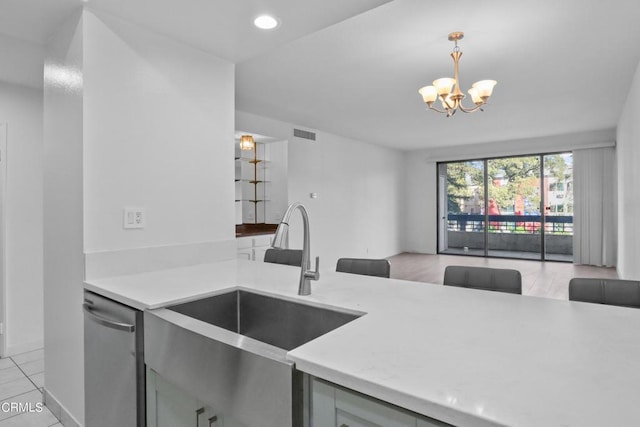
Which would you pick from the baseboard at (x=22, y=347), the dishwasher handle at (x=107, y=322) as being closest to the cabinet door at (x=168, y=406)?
the dishwasher handle at (x=107, y=322)

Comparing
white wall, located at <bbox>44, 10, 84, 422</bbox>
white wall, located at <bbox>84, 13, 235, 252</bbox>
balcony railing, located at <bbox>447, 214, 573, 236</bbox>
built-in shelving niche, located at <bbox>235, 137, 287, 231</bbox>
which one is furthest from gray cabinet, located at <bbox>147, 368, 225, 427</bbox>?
balcony railing, located at <bbox>447, 214, 573, 236</bbox>

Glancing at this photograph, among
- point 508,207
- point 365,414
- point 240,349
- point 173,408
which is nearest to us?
point 365,414

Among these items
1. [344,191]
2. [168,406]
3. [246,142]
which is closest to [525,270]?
[344,191]

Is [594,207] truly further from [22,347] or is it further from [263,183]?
[22,347]

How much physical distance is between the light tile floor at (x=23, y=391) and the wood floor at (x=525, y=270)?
4.59 m

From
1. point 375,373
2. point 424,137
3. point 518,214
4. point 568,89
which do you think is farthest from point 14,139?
point 518,214

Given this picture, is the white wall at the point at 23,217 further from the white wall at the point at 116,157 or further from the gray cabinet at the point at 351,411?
the gray cabinet at the point at 351,411

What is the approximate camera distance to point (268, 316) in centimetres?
158

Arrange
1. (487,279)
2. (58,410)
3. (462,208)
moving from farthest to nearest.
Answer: (462,208) < (58,410) < (487,279)

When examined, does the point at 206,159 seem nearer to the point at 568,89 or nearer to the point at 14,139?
the point at 14,139

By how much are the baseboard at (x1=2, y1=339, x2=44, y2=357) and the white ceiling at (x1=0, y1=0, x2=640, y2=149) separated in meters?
2.30

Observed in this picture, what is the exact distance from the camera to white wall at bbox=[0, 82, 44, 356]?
3062mm

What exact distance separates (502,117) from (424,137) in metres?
1.73

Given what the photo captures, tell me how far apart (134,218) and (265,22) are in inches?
53.7
